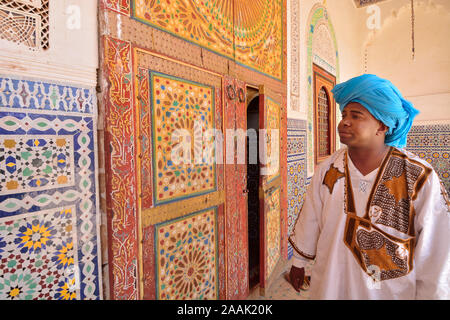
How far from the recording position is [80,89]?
0.95m

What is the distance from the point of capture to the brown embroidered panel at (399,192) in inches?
37.2

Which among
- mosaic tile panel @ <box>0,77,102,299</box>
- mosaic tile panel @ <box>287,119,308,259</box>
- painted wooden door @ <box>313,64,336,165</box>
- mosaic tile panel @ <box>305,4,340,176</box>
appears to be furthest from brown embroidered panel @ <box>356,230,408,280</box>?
painted wooden door @ <box>313,64,336,165</box>

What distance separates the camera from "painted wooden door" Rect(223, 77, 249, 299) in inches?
67.3

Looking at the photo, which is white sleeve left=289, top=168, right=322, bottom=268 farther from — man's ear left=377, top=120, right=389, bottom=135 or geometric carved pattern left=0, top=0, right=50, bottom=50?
geometric carved pattern left=0, top=0, right=50, bottom=50

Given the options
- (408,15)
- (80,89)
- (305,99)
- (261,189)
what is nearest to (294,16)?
(305,99)

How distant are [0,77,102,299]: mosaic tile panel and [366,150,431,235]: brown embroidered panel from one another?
1.10 metres

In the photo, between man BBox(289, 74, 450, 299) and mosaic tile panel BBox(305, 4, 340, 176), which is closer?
man BBox(289, 74, 450, 299)

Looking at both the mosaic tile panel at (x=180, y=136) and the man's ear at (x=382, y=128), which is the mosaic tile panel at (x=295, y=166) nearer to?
the mosaic tile panel at (x=180, y=136)

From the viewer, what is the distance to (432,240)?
3.01 ft

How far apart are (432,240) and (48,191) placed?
4.46 ft

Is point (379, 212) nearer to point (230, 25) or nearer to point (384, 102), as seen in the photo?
point (384, 102)

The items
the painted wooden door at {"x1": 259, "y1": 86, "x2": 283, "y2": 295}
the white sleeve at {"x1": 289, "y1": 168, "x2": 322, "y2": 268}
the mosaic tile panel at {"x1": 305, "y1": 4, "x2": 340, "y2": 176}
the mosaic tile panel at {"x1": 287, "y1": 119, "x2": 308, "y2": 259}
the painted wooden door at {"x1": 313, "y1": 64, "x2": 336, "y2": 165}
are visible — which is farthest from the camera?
the painted wooden door at {"x1": 313, "y1": 64, "x2": 336, "y2": 165}

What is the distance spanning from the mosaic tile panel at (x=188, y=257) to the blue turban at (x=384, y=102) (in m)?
0.99

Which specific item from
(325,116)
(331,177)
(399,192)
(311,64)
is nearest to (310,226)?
(331,177)
